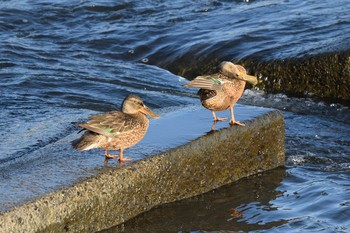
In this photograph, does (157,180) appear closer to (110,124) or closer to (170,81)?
(110,124)

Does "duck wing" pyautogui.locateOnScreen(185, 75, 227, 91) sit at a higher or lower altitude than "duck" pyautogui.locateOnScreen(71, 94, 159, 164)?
higher

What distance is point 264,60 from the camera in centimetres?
1185

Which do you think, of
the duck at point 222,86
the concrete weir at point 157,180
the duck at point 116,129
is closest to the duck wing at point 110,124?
the duck at point 116,129

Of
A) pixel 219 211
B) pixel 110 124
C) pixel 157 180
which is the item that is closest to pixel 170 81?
pixel 219 211

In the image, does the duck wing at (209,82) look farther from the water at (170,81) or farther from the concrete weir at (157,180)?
the water at (170,81)

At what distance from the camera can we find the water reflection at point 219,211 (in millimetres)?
6527

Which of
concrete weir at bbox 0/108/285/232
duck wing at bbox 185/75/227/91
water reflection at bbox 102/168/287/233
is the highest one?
duck wing at bbox 185/75/227/91

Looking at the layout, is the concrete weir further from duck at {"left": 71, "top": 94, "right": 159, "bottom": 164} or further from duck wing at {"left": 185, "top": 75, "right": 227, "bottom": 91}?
duck wing at {"left": 185, "top": 75, "right": 227, "bottom": 91}

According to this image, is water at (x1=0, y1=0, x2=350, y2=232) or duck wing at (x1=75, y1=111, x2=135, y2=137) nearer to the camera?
duck wing at (x1=75, y1=111, x2=135, y2=137)

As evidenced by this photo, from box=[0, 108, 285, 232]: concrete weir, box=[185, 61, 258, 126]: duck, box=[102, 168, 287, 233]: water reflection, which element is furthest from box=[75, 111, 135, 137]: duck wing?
box=[185, 61, 258, 126]: duck

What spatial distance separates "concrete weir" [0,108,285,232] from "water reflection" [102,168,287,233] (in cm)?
6

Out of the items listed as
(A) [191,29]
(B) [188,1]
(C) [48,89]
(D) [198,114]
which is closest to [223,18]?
(A) [191,29]

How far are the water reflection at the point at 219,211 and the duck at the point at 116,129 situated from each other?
1.69ft

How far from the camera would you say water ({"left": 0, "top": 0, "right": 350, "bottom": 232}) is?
271 inches
